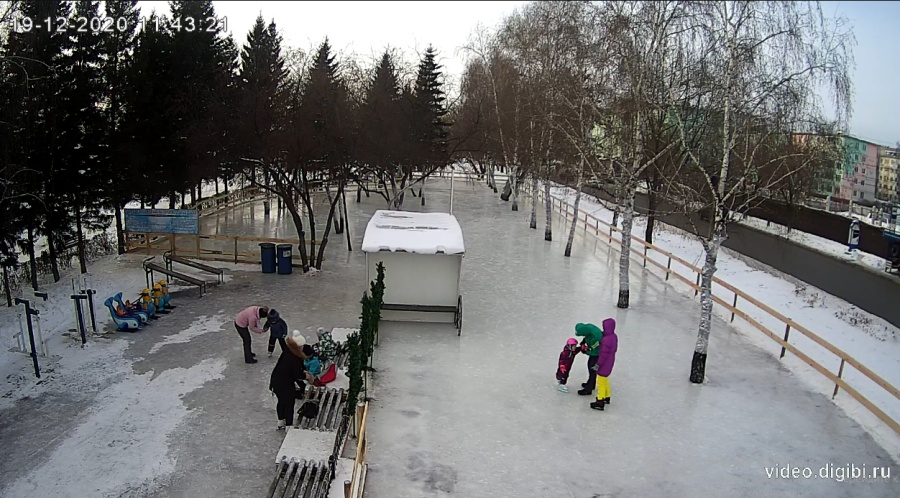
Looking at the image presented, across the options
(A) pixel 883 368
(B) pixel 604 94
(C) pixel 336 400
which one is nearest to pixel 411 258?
(C) pixel 336 400

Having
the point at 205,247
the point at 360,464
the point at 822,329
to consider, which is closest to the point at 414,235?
the point at 360,464

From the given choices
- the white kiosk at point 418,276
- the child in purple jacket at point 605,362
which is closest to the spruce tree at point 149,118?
the white kiosk at point 418,276

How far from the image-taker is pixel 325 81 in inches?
949

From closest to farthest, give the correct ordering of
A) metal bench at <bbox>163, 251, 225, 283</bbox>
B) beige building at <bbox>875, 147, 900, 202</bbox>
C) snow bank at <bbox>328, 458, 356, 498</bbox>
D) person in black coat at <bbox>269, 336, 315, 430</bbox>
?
snow bank at <bbox>328, 458, 356, 498</bbox>, person in black coat at <bbox>269, 336, 315, 430</bbox>, metal bench at <bbox>163, 251, 225, 283</bbox>, beige building at <bbox>875, 147, 900, 202</bbox>

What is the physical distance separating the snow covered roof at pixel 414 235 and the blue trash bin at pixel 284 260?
3.44 meters

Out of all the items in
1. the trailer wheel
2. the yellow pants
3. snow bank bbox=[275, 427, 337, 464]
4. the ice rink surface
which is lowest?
the ice rink surface

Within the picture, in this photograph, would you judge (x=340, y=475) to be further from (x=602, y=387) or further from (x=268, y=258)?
(x=268, y=258)

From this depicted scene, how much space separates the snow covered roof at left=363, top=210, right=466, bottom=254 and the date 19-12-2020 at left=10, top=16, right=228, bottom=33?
8251mm

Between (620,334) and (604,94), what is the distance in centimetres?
623

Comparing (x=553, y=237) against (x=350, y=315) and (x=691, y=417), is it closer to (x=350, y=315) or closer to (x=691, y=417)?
(x=350, y=315)

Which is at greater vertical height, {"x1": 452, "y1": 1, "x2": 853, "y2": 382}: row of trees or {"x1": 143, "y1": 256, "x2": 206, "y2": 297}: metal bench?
{"x1": 452, "y1": 1, "x2": 853, "y2": 382}: row of trees

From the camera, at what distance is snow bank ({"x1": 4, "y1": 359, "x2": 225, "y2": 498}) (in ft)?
22.6

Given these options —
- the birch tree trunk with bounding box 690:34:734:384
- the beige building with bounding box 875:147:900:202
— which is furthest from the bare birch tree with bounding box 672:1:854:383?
the beige building with bounding box 875:147:900:202

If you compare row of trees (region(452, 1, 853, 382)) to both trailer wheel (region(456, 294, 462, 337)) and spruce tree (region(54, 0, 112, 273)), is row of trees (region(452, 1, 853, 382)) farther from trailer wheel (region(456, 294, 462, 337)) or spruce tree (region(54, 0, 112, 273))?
spruce tree (region(54, 0, 112, 273))
